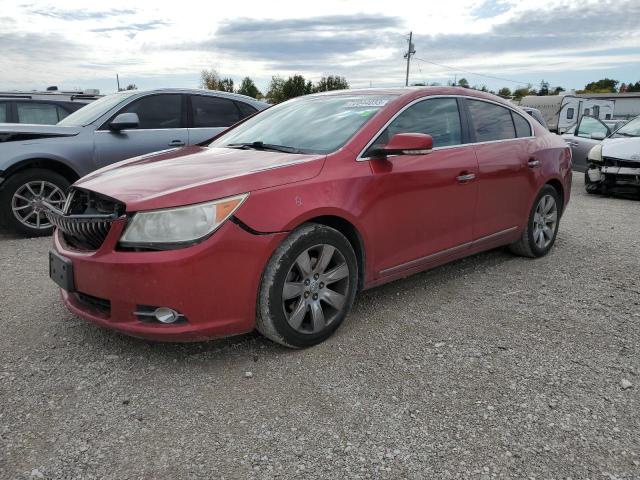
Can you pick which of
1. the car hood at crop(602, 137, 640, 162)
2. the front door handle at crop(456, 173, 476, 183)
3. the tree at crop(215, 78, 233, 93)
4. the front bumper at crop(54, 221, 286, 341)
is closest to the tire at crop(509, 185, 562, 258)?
the front door handle at crop(456, 173, 476, 183)

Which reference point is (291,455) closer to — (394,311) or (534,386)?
(534,386)

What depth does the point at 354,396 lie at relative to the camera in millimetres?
2699

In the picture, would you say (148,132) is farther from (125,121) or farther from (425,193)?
(425,193)

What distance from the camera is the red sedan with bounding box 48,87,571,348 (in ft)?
8.89

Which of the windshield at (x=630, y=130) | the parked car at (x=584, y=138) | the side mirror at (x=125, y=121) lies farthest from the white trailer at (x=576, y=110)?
the side mirror at (x=125, y=121)

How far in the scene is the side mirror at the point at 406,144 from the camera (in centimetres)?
329

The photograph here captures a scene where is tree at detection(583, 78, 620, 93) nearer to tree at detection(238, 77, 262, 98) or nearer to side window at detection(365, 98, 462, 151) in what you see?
tree at detection(238, 77, 262, 98)

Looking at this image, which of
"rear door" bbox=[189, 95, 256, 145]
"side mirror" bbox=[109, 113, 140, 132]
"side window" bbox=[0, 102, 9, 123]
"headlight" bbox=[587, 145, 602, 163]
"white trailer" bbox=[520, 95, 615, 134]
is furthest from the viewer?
"white trailer" bbox=[520, 95, 615, 134]

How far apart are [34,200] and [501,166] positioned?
15.8 ft

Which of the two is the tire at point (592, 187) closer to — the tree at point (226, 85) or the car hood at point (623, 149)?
the car hood at point (623, 149)

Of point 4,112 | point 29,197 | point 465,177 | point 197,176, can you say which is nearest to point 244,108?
point 29,197

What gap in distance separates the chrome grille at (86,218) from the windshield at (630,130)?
387 inches

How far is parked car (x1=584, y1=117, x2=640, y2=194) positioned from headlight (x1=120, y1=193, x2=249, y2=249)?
27.9 ft

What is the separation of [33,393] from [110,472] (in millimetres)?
827
